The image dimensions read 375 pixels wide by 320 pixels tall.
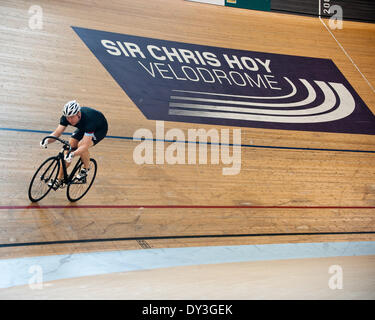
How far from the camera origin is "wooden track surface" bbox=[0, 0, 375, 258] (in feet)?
11.3

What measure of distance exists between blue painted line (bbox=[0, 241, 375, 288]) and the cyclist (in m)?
0.78

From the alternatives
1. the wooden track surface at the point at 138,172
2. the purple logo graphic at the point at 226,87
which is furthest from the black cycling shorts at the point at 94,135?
the purple logo graphic at the point at 226,87

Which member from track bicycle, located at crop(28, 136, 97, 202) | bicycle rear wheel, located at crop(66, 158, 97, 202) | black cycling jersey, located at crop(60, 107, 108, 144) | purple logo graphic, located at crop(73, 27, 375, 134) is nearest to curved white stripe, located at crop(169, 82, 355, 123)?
purple logo graphic, located at crop(73, 27, 375, 134)

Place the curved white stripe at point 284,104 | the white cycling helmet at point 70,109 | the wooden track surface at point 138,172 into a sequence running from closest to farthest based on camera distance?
the white cycling helmet at point 70,109 < the wooden track surface at point 138,172 < the curved white stripe at point 284,104

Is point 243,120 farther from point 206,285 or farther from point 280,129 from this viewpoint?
point 206,285

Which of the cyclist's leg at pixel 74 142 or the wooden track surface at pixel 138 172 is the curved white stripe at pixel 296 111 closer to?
the wooden track surface at pixel 138 172

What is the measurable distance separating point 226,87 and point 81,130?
2.81 metres

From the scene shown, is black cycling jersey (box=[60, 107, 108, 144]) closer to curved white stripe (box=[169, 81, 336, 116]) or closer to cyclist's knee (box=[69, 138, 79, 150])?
cyclist's knee (box=[69, 138, 79, 150])

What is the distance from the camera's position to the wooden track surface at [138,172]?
3.45 m

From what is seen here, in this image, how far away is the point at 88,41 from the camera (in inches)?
216

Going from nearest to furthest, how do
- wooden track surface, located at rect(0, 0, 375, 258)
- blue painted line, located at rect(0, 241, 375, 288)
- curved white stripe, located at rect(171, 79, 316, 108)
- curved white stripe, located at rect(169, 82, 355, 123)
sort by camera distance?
1. blue painted line, located at rect(0, 241, 375, 288)
2. wooden track surface, located at rect(0, 0, 375, 258)
3. curved white stripe, located at rect(169, 82, 355, 123)
4. curved white stripe, located at rect(171, 79, 316, 108)

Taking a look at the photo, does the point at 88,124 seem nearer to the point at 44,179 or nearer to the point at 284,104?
the point at 44,179

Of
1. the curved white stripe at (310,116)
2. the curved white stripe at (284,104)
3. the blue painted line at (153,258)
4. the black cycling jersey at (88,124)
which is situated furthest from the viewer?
the curved white stripe at (284,104)

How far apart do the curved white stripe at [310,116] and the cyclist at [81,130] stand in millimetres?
1754
